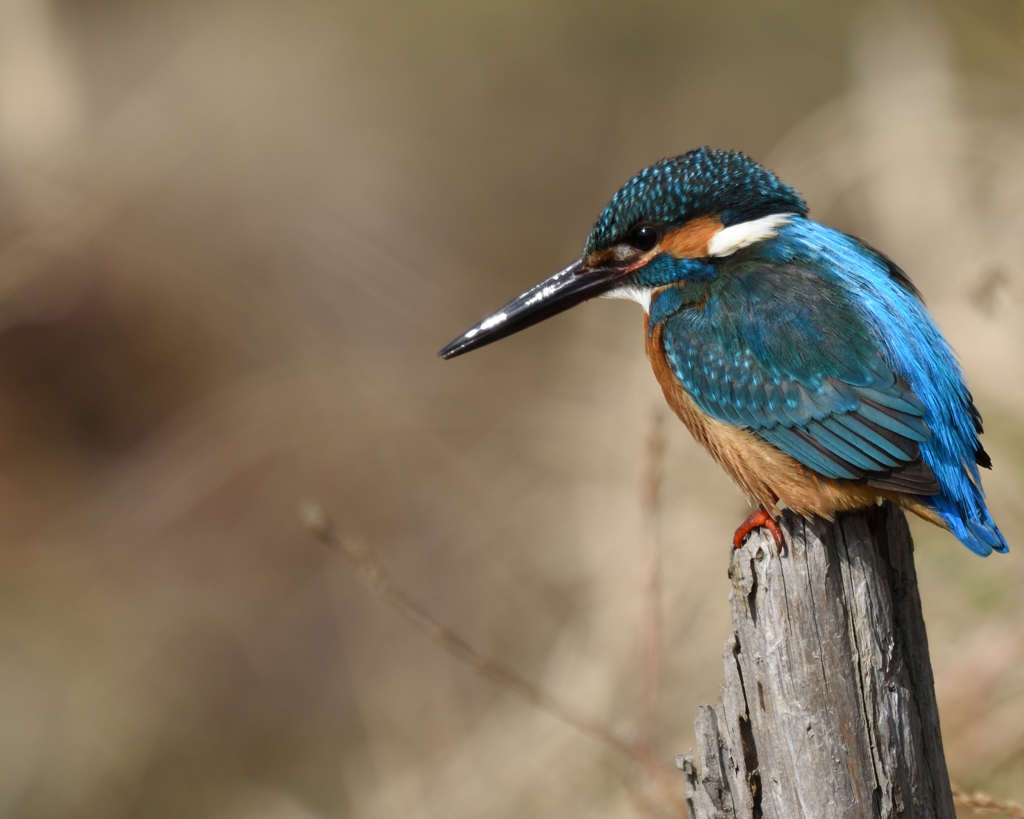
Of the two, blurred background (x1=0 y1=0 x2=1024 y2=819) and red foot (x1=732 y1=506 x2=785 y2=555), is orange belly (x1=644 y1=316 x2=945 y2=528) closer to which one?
red foot (x1=732 y1=506 x2=785 y2=555)

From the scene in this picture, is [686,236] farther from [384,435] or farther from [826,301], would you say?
[384,435]

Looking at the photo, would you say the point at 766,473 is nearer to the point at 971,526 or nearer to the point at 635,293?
the point at 971,526

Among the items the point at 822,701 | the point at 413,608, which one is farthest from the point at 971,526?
the point at 413,608

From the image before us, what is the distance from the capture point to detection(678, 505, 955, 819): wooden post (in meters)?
1.63

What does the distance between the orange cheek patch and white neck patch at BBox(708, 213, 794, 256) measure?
0.01 m

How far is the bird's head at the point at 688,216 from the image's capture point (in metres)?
2.27

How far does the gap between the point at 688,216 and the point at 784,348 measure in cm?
41

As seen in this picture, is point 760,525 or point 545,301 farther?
point 545,301

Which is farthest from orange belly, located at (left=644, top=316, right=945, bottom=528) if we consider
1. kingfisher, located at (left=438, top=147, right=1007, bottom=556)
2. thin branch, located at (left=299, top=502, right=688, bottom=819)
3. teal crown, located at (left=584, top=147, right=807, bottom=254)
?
thin branch, located at (left=299, top=502, right=688, bottom=819)

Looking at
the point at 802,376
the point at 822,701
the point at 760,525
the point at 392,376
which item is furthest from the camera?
the point at 392,376

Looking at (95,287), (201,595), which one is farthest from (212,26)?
(201,595)

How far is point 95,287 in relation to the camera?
6.03 metres

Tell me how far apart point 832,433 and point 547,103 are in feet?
20.4

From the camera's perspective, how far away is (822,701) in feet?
5.37
